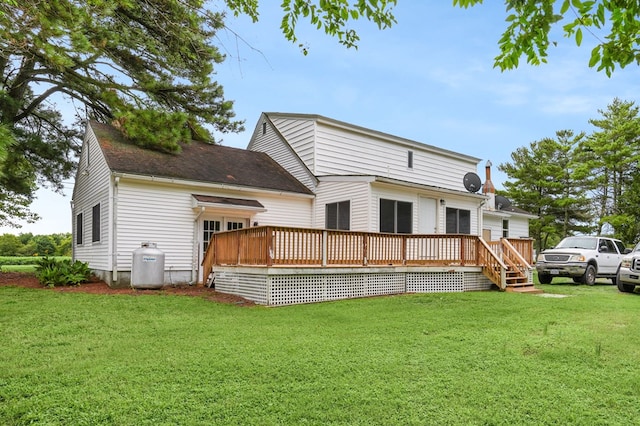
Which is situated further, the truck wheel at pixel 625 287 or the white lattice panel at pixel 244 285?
the truck wheel at pixel 625 287

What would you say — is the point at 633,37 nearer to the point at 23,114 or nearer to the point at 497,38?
the point at 497,38

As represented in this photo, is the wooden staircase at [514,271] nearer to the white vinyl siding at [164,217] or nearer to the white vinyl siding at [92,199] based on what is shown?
the white vinyl siding at [164,217]

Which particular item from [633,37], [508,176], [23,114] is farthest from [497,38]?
[508,176]

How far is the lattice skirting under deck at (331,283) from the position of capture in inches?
367

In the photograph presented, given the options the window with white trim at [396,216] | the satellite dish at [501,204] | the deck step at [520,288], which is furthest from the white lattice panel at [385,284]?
the satellite dish at [501,204]

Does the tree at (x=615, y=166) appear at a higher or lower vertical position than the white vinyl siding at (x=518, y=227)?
higher

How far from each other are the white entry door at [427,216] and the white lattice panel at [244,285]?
6516mm

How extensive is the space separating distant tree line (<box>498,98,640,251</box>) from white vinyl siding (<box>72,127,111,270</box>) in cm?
3180

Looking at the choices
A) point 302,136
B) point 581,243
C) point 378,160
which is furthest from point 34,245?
point 581,243

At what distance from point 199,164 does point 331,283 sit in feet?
22.8

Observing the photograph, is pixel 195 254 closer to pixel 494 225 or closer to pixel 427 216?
pixel 427 216

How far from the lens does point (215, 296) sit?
408 inches

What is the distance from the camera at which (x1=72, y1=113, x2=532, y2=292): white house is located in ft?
39.9

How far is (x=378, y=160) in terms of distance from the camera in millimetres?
17031
